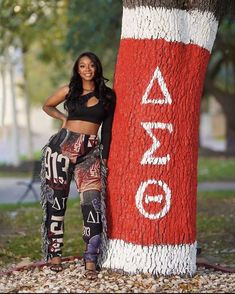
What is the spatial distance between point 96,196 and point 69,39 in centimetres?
1374

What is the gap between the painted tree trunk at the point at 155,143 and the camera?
5793 mm

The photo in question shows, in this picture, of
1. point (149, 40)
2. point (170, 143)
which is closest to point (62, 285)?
point (170, 143)

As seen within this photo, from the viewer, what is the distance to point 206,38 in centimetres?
602

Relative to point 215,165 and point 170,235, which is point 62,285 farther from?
point 215,165

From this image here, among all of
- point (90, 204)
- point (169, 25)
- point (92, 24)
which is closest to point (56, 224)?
point (90, 204)

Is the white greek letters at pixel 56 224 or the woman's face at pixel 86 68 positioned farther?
the white greek letters at pixel 56 224

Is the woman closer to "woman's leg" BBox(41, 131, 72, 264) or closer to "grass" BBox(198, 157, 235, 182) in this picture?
"woman's leg" BBox(41, 131, 72, 264)

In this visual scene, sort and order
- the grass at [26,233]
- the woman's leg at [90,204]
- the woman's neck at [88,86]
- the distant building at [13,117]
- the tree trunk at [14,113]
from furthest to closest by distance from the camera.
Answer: the distant building at [13,117] → the tree trunk at [14,113] → the grass at [26,233] → the woman's neck at [88,86] → the woman's leg at [90,204]

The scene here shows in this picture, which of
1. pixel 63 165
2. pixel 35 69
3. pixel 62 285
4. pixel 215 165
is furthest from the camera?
pixel 35 69

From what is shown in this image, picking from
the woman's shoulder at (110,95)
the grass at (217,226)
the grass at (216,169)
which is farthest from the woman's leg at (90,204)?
the grass at (216,169)

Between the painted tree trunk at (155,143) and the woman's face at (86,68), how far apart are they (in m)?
0.26

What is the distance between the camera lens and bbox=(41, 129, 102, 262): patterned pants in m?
5.93

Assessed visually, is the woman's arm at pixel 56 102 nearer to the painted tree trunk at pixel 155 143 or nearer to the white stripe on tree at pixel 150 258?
the painted tree trunk at pixel 155 143

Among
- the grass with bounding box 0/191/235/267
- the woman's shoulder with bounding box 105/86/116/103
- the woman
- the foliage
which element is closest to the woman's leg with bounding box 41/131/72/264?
the woman
